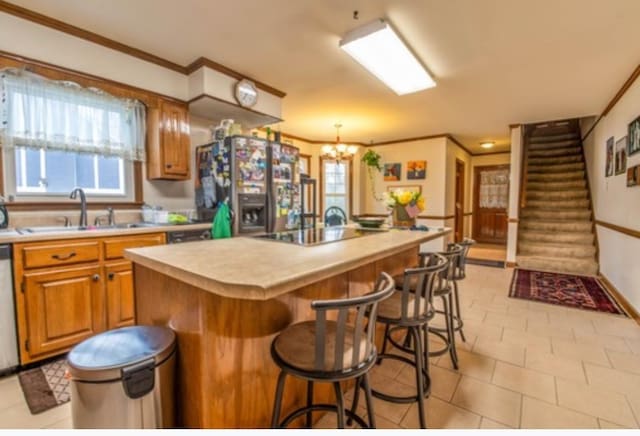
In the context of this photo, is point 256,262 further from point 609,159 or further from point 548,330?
point 609,159

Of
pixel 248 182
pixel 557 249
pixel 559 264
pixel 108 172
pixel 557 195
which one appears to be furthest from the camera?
pixel 557 195

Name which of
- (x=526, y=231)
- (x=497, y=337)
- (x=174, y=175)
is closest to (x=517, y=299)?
(x=497, y=337)

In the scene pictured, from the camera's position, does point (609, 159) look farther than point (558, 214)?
No

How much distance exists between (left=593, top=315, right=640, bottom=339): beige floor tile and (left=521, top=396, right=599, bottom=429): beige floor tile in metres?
1.51

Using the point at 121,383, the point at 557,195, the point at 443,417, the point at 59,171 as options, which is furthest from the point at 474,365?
the point at 557,195

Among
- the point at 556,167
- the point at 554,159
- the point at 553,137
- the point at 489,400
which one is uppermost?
the point at 553,137

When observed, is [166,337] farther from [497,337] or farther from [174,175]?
[497,337]

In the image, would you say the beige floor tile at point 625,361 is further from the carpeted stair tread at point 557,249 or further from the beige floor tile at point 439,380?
the carpeted stair tread at point 557,249

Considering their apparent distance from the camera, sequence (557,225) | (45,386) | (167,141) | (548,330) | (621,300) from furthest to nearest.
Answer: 1. (557,225)
2. (621,300)
3. (167,141)
4. (548,330)
5. (45,386)

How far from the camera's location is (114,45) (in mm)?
2570

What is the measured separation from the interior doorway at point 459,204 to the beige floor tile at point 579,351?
455cm

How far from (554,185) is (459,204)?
1852 millimetres

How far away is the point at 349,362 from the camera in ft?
3.50

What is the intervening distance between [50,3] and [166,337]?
250cm
